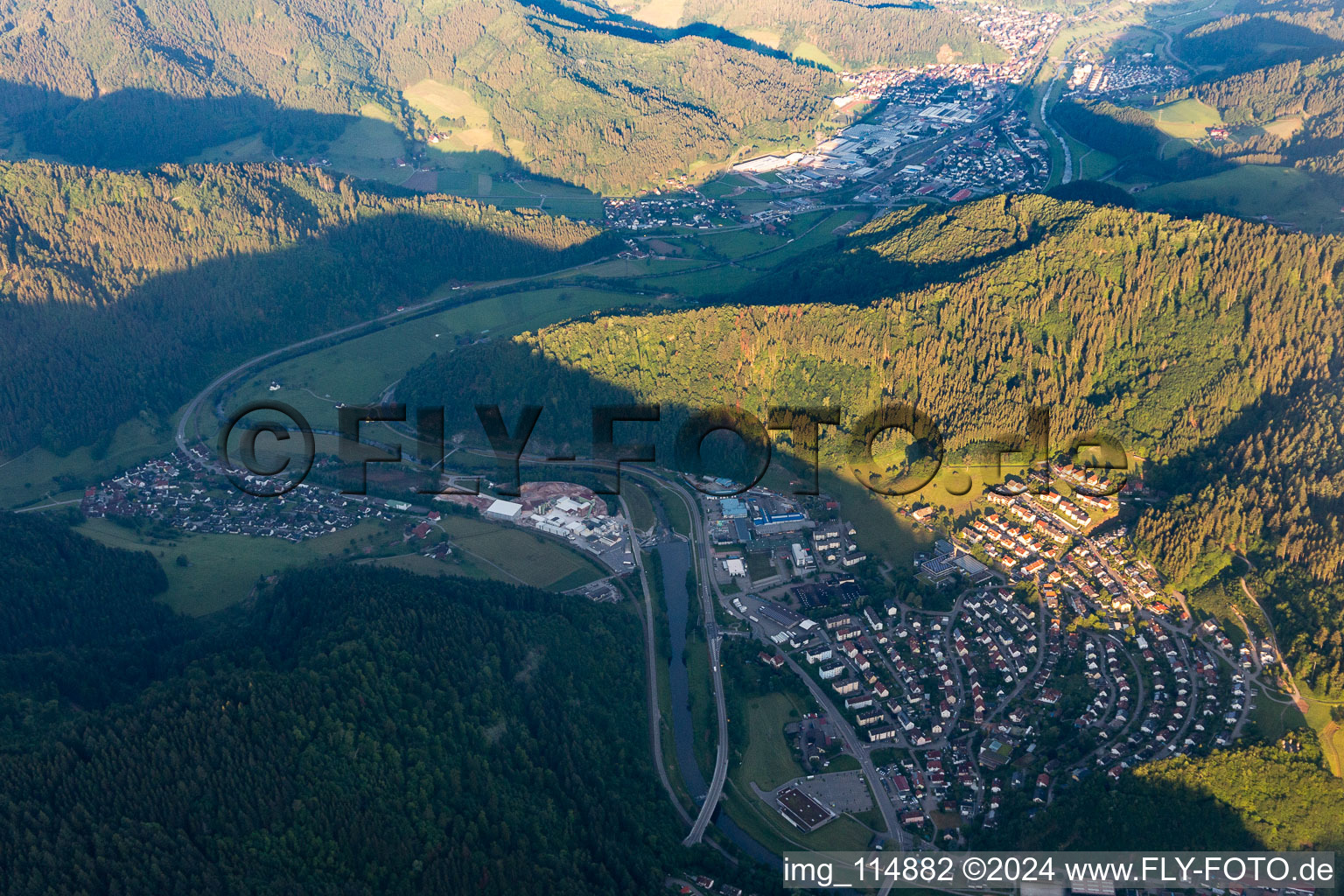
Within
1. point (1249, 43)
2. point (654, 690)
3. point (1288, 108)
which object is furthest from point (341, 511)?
point (1249, 43)

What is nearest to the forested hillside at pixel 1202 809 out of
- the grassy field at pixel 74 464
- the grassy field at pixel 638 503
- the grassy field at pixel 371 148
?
the grassy field at pixel 638 503

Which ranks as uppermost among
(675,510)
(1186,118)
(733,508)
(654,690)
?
(1186,118)

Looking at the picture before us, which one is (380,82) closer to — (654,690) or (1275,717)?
(654,690)

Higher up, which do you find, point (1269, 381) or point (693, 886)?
point (1269, 381)

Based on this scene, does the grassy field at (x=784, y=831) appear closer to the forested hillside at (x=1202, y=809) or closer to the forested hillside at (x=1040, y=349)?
the forested hillside at (x=1202, y=809)

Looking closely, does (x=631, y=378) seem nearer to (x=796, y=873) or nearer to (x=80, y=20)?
(x=796, y=873)

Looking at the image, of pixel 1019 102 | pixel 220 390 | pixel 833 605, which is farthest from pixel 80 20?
pixel 833 605

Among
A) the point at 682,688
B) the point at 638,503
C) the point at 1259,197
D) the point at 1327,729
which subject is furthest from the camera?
the point at 1259,197
